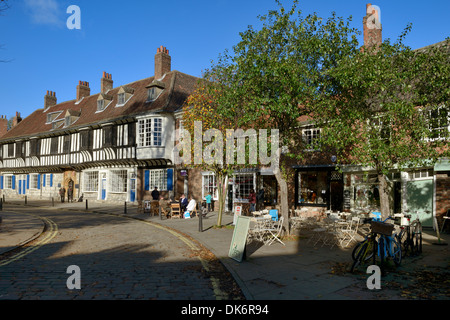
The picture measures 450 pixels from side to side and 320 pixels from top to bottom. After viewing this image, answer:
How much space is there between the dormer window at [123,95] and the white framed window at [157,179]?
26.2ft

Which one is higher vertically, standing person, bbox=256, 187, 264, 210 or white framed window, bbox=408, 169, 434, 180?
white framed window, bbox=408, 169, 434, 180

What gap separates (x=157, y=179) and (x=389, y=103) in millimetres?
19405

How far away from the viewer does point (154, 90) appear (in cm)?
2692

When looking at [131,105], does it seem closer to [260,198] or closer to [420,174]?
[260,198]

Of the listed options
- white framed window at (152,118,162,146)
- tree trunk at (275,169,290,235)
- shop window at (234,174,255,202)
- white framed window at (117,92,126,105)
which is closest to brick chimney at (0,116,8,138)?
white framed window at (117,92,126,105)

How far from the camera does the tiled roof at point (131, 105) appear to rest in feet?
84.5

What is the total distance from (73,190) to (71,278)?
29.1 metres

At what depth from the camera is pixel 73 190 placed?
32.6m

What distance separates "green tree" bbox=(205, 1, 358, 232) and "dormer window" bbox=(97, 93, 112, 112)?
73.5 ft

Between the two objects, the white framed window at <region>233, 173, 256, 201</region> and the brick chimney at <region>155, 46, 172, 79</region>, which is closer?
the white framed window at <region>233, 173, 256, 201</region>

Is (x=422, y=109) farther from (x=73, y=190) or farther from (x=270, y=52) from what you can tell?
(x=73, y=190)

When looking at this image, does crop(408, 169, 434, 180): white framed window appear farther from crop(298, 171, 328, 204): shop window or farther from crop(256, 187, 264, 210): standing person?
crop(256, 187, 264, 210): standing person

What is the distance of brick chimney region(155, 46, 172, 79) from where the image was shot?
1151 inches
